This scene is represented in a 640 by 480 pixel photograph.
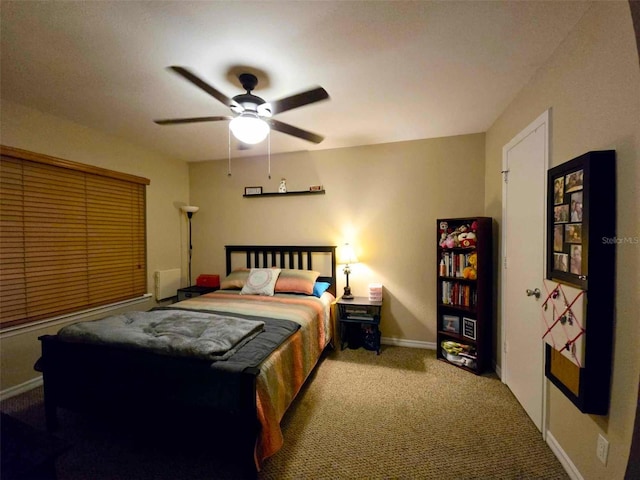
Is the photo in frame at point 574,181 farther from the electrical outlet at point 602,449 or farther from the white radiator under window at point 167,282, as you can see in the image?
the white radiator under window at point 167,282

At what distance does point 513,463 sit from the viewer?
156cm

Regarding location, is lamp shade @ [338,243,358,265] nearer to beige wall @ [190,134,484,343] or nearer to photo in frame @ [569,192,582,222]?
beige wall @ [190,134,484,343]

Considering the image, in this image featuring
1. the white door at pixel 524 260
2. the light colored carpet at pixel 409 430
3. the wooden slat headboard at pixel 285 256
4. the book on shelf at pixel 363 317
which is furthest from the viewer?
the wooden slat headboard at pixel 285 256

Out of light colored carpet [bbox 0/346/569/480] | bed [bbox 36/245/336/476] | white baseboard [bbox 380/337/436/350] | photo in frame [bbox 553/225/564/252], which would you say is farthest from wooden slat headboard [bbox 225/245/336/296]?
photo in frame [bbox 553/225/564/252]

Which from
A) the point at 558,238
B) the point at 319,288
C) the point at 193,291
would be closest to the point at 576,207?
the point at 558,238

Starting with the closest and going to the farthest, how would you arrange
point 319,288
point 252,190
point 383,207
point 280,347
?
point 280,347
point 319,288
point 383,207
point 252,190

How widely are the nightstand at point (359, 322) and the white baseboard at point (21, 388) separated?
9.62 feet

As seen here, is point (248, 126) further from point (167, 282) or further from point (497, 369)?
point (497, 369)

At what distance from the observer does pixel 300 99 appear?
1714 millimetres

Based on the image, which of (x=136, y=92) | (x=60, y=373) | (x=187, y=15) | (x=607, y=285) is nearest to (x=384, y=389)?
(x=607, y=285)

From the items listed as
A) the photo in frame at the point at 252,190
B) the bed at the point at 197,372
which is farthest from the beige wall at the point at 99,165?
the photo in frame at the point at 252,190

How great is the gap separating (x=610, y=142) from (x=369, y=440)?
2.13m

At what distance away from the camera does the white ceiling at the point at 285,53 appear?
133 centimetres

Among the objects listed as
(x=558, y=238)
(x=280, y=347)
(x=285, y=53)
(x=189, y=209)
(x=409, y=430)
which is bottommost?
(x=409, y=430)
